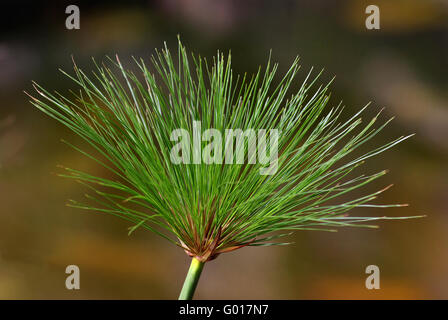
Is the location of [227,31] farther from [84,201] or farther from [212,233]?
[212,233]

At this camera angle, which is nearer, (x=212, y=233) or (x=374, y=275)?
(x=212, y=233)

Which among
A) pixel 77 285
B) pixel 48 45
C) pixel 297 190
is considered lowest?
pixel 77 285

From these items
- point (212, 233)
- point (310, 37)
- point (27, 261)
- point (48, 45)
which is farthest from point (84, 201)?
point (212, 233)

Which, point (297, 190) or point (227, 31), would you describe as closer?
point (297, 190)

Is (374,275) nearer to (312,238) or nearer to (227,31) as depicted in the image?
(312,238)

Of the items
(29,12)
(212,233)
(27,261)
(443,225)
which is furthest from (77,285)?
(443,225)

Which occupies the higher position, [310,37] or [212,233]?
[310,37]
